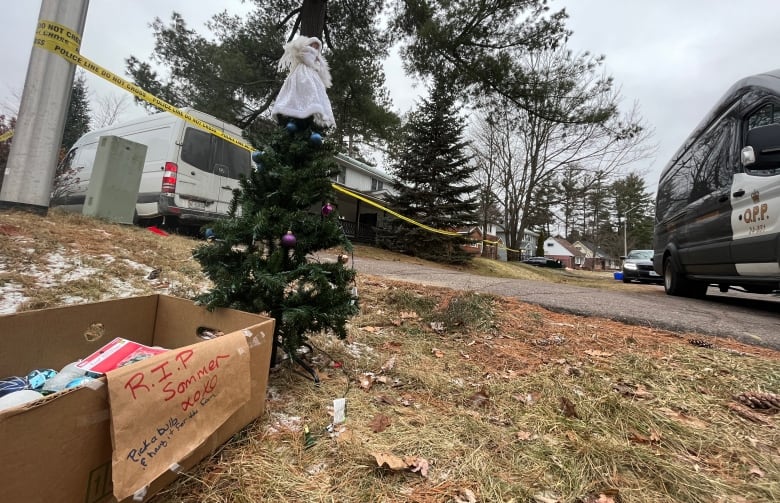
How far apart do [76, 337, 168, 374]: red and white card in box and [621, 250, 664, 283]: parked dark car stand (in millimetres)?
14773

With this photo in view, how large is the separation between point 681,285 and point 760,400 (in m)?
4.87

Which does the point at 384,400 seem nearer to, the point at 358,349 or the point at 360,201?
the point at 358,349

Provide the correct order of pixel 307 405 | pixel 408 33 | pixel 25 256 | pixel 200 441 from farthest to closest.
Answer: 1. pixel 408 33
2. pixel 25 256
3. pixel 307 405
4. pixel 200 441

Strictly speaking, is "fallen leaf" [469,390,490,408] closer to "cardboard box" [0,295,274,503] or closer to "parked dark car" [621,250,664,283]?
"cardboard box" [0,295,274,503]

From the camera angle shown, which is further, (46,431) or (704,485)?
(704,485)

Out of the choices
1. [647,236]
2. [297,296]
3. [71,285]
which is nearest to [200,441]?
[297,296]

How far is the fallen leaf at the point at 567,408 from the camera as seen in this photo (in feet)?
5.29

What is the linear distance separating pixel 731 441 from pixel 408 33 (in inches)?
313

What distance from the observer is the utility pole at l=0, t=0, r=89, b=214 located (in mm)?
3865

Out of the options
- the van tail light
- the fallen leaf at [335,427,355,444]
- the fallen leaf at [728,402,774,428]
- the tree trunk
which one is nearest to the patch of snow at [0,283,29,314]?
the fallen leaf at [335,427,355,444]

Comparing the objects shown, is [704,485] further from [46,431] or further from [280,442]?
[46,431]

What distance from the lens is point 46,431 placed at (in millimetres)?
730

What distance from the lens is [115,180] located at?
527cm

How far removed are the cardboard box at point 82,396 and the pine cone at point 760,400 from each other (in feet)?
8.01
